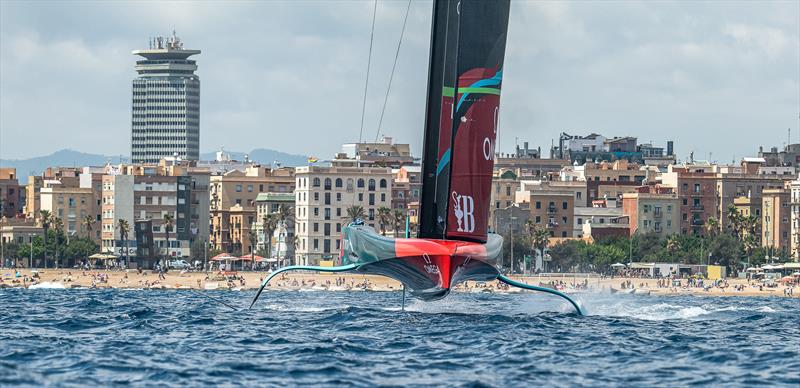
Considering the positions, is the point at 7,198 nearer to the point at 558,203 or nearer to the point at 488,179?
the point at 558,203

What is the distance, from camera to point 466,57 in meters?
44.7

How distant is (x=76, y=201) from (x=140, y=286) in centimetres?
5653

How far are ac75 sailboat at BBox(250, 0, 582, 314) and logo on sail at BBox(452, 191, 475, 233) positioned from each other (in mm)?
25

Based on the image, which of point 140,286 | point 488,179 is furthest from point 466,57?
point 140,286

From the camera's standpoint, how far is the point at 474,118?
147ft

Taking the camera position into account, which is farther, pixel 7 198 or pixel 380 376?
pixel 7 198

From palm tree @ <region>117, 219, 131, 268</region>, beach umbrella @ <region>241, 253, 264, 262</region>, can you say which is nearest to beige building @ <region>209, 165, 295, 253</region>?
palm tree @ <region>117, 219, 131, 268</region>

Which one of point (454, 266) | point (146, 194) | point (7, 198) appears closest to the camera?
point (454, 266)

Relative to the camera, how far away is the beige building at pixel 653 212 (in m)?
160

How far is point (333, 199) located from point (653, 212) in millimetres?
31414

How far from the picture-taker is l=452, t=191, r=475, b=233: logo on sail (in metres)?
44.2

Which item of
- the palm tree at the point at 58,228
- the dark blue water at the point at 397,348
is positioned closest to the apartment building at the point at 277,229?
the palm tree at the point at 58,228

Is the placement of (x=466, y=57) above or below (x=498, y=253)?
above

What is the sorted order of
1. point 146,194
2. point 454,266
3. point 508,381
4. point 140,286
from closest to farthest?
1. point 508,381
2. point 454,266
3. point 140,286
4. point 146,194
